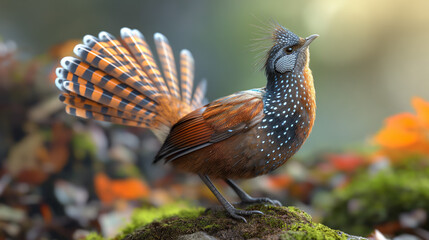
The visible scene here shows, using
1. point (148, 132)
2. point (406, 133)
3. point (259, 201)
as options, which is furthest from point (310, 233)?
point (148, 132)

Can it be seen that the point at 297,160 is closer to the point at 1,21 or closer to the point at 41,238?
the point at 41,238

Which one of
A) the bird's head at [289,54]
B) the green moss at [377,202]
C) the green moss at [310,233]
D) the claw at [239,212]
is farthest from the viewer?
the green moss at [377,202]

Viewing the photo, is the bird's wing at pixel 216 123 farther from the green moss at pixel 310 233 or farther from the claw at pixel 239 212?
the green moss at pixel 310 233

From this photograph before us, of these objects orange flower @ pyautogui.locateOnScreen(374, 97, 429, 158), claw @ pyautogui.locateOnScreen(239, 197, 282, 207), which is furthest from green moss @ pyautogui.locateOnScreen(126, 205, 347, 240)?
orange flower @ pyautogui.locateOnScreen(374, 97, 429, 158)

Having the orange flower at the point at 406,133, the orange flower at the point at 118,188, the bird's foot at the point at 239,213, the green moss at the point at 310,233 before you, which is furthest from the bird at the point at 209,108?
the orange flower at the point at 406,133

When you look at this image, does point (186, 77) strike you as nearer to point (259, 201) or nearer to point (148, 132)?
point (259, 201)

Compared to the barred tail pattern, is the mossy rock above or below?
below

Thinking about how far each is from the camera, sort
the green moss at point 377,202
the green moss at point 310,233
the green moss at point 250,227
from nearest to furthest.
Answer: the green moss at point 310,233
the green moss at point 250,227
the green moss at point 377,202

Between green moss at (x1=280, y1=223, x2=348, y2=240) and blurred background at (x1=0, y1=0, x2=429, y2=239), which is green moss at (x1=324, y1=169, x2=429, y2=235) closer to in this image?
blurred background at (x1=0, y1=0, x2=429, y2=239)
